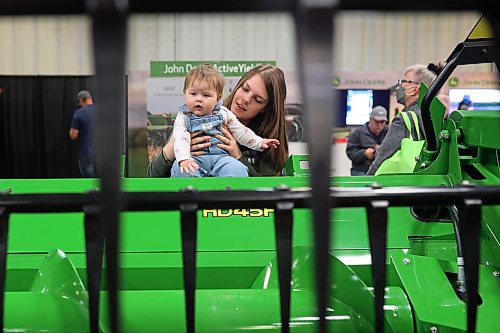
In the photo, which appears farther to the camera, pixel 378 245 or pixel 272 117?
pixel 272 117

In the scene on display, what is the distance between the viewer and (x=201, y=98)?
2900 mm

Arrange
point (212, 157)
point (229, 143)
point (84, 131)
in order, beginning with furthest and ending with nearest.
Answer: point (84, 131)
point (229, 143)
point (212, 157)

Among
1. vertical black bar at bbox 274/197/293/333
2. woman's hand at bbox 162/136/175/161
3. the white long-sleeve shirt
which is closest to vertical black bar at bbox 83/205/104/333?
vertical black bar at bbox 274/197/293/333

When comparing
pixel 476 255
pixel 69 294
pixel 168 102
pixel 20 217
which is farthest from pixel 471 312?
pixel 168 102

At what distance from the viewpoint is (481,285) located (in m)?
1.40

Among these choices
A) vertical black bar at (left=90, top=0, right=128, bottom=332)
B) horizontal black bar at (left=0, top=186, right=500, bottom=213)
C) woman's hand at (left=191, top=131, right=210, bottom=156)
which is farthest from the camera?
woman's hand at (left=191, top=131, right=210, bottom=156)

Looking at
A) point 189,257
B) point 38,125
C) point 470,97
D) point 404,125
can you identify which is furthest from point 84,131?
point 189,257

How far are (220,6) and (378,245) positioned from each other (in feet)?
1.32

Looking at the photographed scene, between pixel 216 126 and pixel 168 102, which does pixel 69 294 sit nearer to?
pixel 216 126

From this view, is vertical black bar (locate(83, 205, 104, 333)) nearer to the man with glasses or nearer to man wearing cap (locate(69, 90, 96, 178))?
the man with glasses

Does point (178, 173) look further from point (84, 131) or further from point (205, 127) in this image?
point (84, 131)

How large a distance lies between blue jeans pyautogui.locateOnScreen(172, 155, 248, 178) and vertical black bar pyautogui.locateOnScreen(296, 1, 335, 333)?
209 cm

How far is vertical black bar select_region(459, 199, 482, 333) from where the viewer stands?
0.75 metres

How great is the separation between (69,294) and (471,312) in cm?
81
